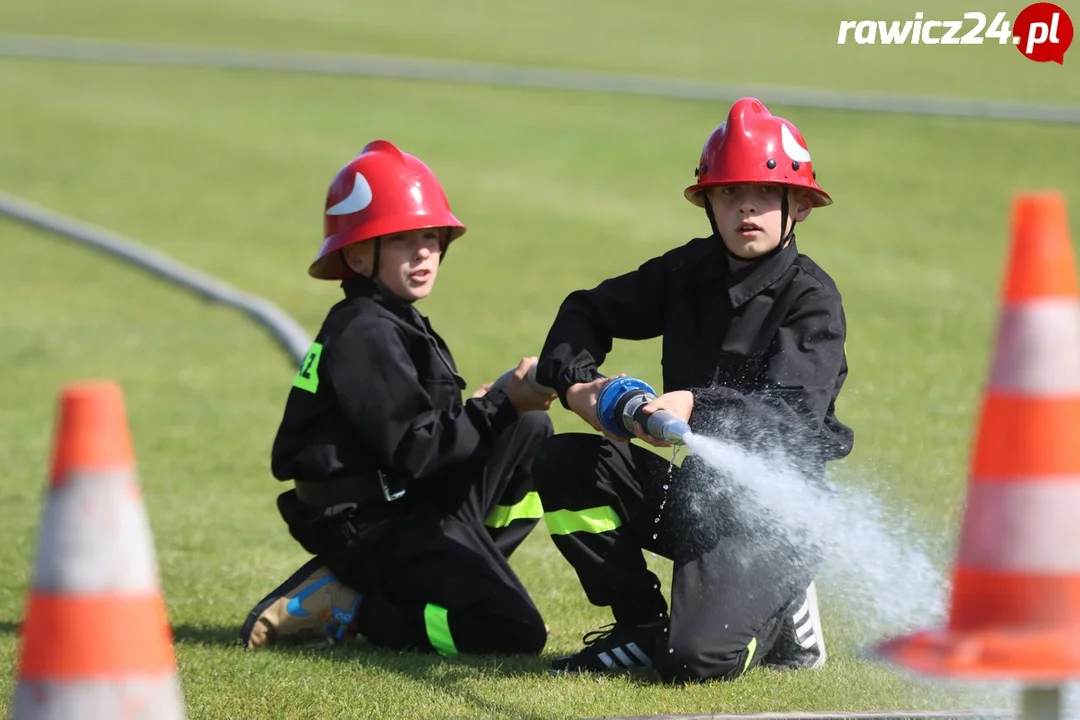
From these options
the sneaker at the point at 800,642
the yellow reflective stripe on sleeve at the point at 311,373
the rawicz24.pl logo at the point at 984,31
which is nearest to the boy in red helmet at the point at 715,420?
the sneaker at the point at 800,642

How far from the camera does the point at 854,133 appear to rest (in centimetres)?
1788

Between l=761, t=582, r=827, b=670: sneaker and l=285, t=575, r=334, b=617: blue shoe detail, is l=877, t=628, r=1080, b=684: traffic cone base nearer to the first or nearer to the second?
l=761, t=582, r=827, b=670: sneaker

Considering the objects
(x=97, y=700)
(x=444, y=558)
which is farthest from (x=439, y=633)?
(x=97, y=700)

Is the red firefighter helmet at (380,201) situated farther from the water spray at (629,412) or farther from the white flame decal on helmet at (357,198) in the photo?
the water spray at (629,412)

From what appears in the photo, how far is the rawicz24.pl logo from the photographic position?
20812 mm

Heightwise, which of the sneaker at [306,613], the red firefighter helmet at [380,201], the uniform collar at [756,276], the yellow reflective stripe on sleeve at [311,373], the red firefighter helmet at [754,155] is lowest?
the sneaker at [306,613]

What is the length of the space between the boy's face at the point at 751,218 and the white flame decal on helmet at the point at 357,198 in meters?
1.12

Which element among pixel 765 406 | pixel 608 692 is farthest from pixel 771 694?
pixel 765 406

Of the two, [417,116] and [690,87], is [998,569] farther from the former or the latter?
[690,87]

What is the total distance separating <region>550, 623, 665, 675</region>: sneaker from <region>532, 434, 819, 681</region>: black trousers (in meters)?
0.16

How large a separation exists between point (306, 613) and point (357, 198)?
1.29 m

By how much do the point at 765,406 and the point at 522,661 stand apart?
1.03m

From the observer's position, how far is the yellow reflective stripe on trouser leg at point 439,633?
15.6 feet

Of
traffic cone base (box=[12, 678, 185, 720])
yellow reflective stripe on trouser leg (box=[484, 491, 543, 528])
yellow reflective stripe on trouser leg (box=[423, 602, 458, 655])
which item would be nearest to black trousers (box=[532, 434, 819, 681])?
yellow reflective stripe on trouser leg (box=[423, 602, 458, 655])
